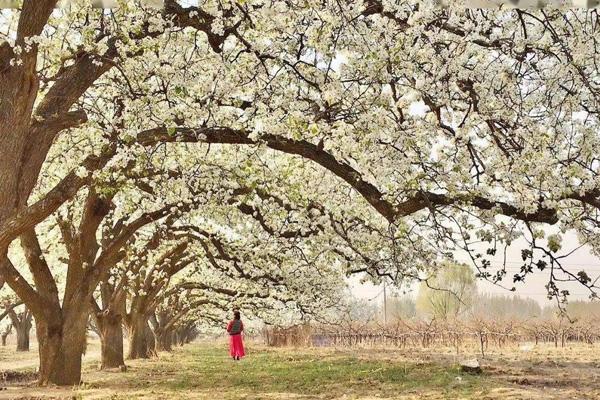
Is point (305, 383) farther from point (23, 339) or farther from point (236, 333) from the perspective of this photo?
point (23, 339)

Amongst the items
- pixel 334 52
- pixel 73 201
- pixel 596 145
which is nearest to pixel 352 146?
pixel 334 52

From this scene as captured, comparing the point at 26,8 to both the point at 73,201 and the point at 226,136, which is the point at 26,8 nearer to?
the point at 226,136

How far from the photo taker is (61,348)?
16719mm

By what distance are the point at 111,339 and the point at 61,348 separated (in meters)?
7.20

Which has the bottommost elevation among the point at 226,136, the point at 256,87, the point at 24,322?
the point at 24,322

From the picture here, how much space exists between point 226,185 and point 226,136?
4.35 meters

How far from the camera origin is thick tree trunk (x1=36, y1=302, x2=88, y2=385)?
16.6m

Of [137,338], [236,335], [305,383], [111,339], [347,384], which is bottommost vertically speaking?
[305,383]

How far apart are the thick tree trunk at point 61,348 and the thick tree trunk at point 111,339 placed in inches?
253

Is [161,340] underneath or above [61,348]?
underneath

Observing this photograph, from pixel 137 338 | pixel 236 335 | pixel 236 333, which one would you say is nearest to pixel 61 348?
pixel 236 333

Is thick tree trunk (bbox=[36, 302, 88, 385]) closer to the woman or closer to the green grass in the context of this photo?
the green grass

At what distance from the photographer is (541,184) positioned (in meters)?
7.41

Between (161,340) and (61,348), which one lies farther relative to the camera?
(161,340)
